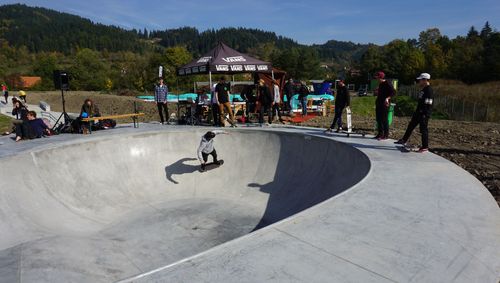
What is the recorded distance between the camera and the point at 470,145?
9.23m

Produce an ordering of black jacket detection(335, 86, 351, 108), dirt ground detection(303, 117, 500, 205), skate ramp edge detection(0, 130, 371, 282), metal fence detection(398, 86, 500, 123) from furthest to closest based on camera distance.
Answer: metal fence detection(398, 86, 500, 123), black jacket detection(335, 86, 351, 108), dirt ground detection(303, 117, 500, 205), skate ramp edge detection(0, 130, 371, 282)

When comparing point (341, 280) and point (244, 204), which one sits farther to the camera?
point (244, 204)

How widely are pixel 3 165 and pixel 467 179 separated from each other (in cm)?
961

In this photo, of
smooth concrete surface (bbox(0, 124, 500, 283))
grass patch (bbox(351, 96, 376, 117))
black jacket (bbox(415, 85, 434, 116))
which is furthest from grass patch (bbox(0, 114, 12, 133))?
grass patch (bbox(351, 96, 376, 117))

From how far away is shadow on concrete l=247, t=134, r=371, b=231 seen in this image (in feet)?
24.1

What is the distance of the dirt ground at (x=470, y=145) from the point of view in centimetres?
673

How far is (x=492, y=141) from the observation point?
376 inches

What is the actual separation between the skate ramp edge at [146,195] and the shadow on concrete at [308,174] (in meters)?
0.03

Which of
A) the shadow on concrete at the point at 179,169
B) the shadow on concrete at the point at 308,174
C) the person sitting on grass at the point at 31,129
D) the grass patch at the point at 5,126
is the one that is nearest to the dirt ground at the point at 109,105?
the grass patch at the point at 5,126

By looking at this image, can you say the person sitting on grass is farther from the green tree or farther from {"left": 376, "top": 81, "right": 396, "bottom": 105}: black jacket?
the green tree

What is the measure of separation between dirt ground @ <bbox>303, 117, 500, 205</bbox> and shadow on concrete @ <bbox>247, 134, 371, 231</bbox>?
2306mm

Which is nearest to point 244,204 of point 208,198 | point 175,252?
point 208,198

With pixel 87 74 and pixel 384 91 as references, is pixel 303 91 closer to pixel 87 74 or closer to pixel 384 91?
pixel 384 91

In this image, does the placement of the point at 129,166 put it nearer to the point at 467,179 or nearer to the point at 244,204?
the point at 244,204
